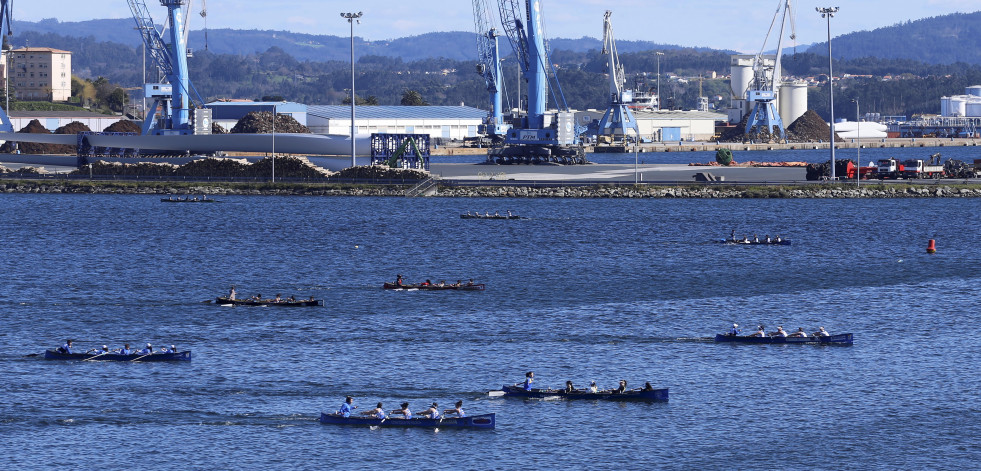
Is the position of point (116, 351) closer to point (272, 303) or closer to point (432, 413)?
point (272, 303)

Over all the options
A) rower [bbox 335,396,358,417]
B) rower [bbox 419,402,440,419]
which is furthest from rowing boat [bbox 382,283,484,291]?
rower [bbox 419,402,440,419]

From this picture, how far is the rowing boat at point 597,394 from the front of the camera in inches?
2083

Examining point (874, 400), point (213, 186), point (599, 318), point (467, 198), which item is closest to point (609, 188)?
point (467, 198)

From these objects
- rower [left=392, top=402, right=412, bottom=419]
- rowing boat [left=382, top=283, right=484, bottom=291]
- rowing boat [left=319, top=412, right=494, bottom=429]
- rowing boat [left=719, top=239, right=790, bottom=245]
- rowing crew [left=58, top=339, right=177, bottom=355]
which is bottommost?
rowing boat [left=319, top=412, right=494, bottom=429]

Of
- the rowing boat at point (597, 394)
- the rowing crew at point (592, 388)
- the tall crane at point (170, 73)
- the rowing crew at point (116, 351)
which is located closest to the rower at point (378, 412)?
the rowing boat at point (597, 394)

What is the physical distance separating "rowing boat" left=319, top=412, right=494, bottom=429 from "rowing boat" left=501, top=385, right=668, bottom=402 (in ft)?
12.7

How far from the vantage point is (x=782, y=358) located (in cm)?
6184

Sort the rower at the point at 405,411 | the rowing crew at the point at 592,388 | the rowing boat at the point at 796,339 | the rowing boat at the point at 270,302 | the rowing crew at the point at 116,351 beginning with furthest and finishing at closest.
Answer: the rowing boat at the point at 270,302 < the rowing boat at the point at 796,339 < the rowing crew at the point at 116,351 < the rowing crew at the point at 592,388 < the rower at the point at 405,411

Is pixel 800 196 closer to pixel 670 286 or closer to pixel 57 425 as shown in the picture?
pixel 670 286

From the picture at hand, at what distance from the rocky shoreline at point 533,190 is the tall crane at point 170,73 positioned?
109 feet

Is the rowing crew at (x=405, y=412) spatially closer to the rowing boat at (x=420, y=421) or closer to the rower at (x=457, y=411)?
the rower at (x=457, y=411)

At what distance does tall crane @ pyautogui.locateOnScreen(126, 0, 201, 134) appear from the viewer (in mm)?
181000

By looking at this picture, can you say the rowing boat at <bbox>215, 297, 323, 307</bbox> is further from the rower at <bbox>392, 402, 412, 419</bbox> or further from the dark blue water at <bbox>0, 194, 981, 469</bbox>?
the rower at <bbox>392, 402, 412, 419</bbox>

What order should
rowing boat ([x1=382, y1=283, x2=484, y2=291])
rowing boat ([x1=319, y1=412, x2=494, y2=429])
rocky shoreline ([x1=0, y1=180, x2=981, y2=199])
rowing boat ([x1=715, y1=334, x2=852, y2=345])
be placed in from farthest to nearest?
rocky shoreline ([x1=0, y1=180, x2=981, y2=199]) < rowing boat ([x1=382, y1=283, x2=484, y2=291]) < rowing boat ([x1=715, y1=334, x2=852, y2=345]) < rowing boat ([x1=319, y1=412, x2=494, y2=429])
